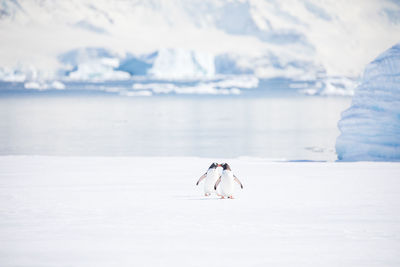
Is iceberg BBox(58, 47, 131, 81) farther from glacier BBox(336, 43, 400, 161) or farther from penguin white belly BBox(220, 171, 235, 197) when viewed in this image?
penguin white belly BBox(220, 171, 235, 197)

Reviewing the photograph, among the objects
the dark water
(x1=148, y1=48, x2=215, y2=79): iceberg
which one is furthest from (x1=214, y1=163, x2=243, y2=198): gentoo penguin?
(x1=148, y1=48, x2=215, y2=79): iceberg

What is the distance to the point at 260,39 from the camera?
15100cm

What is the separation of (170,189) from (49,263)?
13.8ft

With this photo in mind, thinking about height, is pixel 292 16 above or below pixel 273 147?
above

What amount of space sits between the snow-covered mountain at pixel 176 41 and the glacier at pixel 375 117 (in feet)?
230

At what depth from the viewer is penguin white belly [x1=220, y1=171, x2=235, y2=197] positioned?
315 inches

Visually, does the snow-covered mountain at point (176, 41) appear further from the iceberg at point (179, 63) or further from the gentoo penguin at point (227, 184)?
the gentoo penguin at point (227, 184)

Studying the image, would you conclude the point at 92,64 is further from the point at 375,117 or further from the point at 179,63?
the point at 375,117

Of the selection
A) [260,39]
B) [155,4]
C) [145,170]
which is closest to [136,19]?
[155,4]

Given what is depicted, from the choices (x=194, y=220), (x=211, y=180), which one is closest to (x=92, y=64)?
(x=211, y=180)

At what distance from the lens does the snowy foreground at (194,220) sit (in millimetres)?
5023

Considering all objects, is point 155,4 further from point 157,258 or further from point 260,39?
point 157,258

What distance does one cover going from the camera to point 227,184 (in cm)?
799

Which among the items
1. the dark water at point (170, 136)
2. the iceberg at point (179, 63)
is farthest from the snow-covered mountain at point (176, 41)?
the dark water at point (170, 136)
